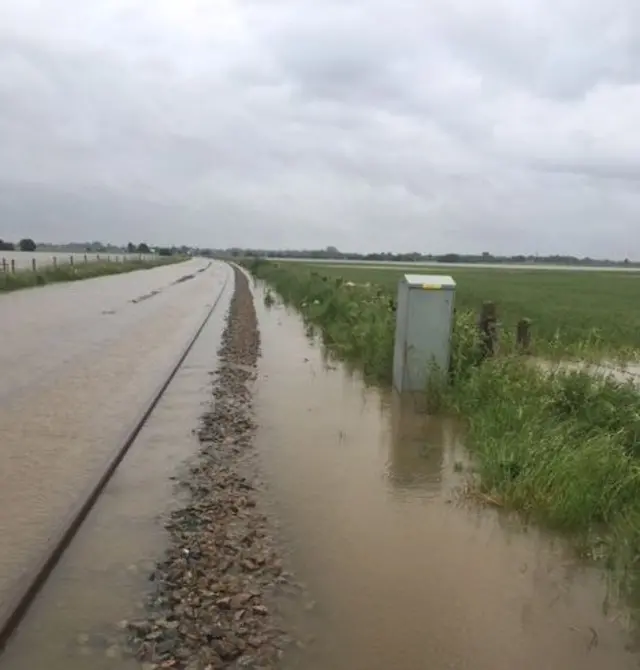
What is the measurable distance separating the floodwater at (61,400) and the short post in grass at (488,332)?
511cm

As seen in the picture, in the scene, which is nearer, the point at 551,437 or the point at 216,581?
the point at 216,581

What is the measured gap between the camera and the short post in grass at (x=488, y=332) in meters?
11.6

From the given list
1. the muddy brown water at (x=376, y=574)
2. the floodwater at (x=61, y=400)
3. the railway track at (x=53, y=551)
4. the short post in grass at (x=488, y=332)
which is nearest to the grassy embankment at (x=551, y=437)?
the short post in grass at (x=488, y=332)

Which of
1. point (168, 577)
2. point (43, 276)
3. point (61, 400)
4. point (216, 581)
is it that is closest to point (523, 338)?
point (61, 400)

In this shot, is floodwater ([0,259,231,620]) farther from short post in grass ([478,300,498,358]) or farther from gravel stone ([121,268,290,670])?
short post in grass ([478,300,498,358])

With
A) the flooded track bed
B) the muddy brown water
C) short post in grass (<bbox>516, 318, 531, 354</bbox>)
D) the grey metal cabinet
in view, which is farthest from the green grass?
the muddy brown water

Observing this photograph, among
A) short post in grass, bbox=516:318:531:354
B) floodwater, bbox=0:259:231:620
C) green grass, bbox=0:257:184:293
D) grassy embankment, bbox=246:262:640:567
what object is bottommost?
green grass, bbox=0:257:184:293

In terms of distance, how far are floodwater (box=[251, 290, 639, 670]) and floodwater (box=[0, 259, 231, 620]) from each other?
1792 mm

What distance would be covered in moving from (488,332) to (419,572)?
7404 mm

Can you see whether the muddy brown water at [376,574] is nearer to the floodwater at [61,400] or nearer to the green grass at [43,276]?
the floodwater at [61,400]

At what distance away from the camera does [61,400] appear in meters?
10.2

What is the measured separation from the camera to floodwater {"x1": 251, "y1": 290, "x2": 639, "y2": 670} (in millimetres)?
4070

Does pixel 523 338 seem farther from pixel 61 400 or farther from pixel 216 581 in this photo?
pixel 216 581

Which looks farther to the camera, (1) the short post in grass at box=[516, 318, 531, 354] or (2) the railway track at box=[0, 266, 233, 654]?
(1) the short post in grass at box=[516, 318, 531, 354]
